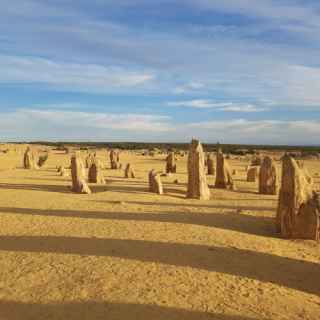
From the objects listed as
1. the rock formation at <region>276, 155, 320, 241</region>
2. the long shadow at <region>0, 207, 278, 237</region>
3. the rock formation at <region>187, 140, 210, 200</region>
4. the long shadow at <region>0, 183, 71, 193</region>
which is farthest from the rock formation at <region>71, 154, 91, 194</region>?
the rock formation at <region>276, 155, 320, 241</region>

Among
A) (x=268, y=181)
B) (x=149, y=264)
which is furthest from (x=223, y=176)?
(x=149, y=264)

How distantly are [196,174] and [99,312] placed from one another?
1208 centimetres

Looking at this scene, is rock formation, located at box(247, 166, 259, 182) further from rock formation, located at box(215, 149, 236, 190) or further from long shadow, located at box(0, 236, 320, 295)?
long shadow, located at box(0, 236, 320, 295)

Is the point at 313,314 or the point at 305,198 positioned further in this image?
the point at 305,198

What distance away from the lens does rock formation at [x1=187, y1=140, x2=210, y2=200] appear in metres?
20.5

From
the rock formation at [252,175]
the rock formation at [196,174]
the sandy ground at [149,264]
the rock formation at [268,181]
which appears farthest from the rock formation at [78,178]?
the rock formation at [252,175]

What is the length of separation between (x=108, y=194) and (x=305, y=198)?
845 cm

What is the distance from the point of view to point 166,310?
8969 millimetres

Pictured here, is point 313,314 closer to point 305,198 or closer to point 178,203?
point 305,198

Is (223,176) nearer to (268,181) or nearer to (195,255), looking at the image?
(268,181)

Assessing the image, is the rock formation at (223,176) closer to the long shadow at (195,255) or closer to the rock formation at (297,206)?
the rock formation at (297,206)

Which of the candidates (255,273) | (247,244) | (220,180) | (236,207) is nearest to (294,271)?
(255,273)

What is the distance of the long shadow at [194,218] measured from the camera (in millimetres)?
15000

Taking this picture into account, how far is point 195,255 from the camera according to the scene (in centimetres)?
1174
